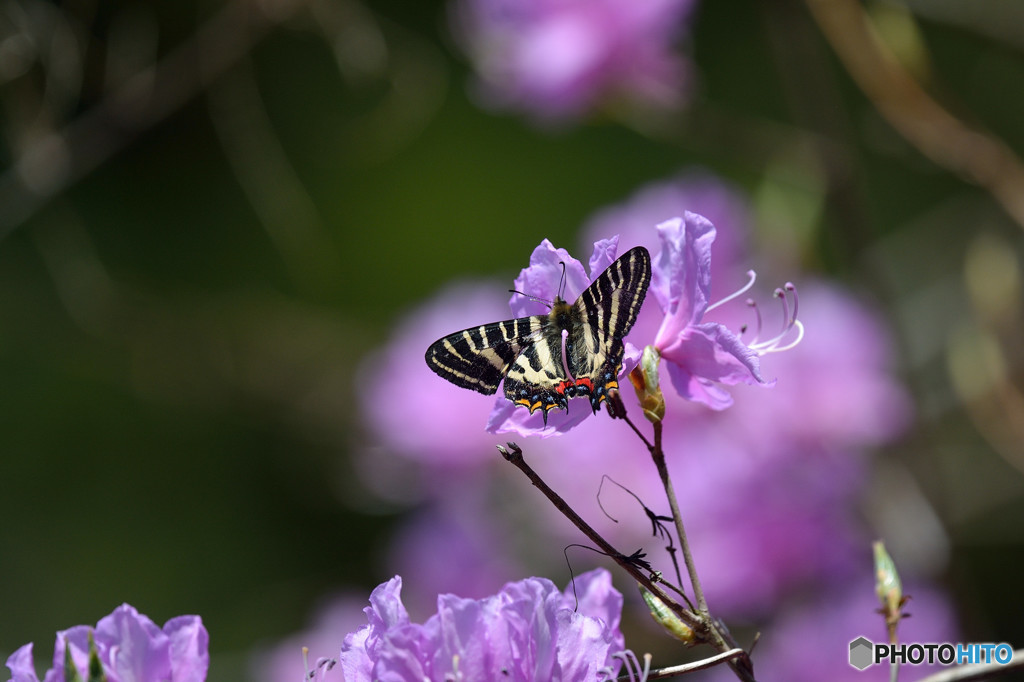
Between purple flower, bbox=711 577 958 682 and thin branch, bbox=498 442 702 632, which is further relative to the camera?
purple flower, bbox=711 577 958 682

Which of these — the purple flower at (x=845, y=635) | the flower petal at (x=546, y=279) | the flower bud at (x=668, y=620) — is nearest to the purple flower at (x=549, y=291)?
the flower petal at (x=546, y=279)

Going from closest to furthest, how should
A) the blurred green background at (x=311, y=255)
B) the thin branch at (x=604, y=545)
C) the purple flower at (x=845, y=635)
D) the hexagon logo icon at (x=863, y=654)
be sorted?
the thin branch at (x=604, y=545) < the hexagon logo icon at (x=863, y=654) < the purple flower at (x=845, y=635) < the blurred green background at (x=311, y=255)

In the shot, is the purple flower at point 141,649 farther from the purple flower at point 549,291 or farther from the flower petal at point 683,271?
the flower petal at point 683,271

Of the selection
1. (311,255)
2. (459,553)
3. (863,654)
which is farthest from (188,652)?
(311,255)

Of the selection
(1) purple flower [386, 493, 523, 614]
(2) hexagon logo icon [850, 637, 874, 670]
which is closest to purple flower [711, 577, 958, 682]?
(2) hexagon logo icon [850, 637, 874, 670]

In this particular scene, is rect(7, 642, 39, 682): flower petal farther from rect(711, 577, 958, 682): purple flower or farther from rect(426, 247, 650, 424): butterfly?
rect(711, 577, 958, 682): purple flower

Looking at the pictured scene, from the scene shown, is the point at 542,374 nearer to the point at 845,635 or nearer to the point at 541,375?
the point at 541,375
